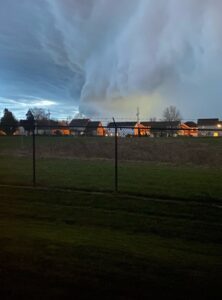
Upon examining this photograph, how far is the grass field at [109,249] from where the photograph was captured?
5.32 m

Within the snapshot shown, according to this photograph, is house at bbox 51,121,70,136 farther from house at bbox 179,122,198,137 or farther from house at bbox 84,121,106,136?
house at bbox 179,122,198,137

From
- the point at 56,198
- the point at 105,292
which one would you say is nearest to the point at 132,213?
the point at 56,198

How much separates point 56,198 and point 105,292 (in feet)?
26.9

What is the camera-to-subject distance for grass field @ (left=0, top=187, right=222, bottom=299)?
17.5 feet

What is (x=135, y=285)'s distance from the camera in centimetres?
546

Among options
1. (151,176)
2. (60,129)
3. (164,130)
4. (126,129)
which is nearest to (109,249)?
(164,130)

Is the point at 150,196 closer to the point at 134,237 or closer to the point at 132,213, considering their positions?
the point at 132,213

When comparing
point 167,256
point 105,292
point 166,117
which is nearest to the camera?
point 105,292

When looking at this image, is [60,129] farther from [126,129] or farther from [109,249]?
[109,249]

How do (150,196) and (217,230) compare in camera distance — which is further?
(150,196)

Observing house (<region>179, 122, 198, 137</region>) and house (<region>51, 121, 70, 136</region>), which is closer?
house (<region>179, 122, 198, 137</region>)

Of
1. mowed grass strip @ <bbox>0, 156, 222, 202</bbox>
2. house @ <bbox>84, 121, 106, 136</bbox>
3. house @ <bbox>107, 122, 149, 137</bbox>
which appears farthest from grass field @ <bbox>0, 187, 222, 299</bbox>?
house @ <bbox>84, 121, 106, 136</bbox>

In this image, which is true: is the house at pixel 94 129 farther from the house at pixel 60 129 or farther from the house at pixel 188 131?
the house at pixel 188 131

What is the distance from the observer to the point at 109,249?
7277mm
